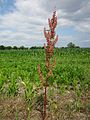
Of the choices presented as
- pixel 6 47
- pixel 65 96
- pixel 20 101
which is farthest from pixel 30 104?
pixel 6 47

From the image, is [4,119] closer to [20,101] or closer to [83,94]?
[20,101]

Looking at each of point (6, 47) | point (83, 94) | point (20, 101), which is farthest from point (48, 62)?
point (6, 47)

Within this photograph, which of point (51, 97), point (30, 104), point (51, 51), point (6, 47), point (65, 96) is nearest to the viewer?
point (51, 51)

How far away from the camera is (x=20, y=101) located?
6.63m

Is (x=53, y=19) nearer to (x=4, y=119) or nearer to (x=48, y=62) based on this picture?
(x=48, y=62)

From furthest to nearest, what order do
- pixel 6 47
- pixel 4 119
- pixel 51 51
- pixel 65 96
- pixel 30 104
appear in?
pixel 6 47 < pixel 65 96 < pixel 30 104 < pixel 4 119 < pixel 51 51

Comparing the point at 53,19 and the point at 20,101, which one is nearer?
the point at 53,19

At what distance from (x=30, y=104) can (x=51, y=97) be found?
1.02 meters

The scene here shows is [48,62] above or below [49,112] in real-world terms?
above

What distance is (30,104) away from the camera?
646cm

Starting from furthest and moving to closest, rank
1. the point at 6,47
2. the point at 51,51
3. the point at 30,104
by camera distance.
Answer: the point at 6,47 → the point at 30,104 → the point at 51,51

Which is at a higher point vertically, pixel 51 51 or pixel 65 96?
pixel 51 51

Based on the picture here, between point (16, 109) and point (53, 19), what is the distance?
2305 millimetres

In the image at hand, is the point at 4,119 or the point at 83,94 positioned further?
the point at 83,94
